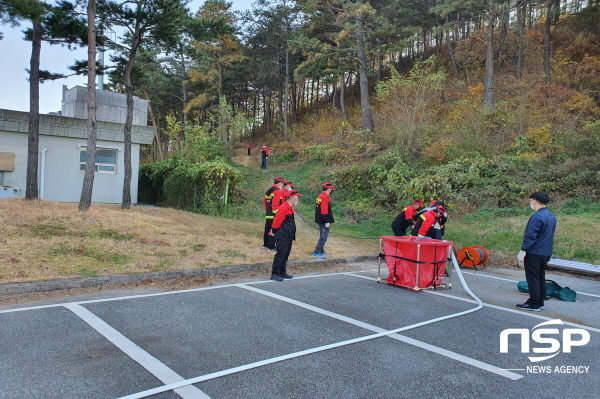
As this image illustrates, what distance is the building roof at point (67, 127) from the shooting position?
16656 millimetres

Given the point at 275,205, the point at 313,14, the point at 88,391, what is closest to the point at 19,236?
the point at 275,205

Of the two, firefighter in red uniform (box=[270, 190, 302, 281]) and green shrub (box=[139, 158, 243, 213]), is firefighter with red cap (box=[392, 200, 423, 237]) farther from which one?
green shrub (box=[139, 158, 243, 213])

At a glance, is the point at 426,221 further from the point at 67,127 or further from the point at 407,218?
the point at 67,127

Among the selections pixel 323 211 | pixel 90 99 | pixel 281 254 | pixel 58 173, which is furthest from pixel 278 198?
pixel 58 173

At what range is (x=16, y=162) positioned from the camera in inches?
673

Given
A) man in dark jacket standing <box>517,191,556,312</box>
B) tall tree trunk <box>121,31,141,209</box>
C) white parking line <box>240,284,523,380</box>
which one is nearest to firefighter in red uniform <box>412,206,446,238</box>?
man in dark jacket standing <box>517,191,556,312</box>

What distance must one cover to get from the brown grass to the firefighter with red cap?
5.29 feet

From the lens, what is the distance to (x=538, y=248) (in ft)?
20.5

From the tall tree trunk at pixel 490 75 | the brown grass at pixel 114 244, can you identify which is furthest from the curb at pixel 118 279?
the tall tree trunk at pixel 490 75

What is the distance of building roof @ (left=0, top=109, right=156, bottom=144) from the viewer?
16656 mm

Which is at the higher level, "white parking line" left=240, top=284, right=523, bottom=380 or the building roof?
the building roof

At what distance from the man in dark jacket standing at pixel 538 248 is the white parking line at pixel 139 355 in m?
4.98

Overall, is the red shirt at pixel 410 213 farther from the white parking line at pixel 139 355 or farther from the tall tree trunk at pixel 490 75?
the tall tree trunk at pixel 490 75

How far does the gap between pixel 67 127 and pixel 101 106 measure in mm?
2165
